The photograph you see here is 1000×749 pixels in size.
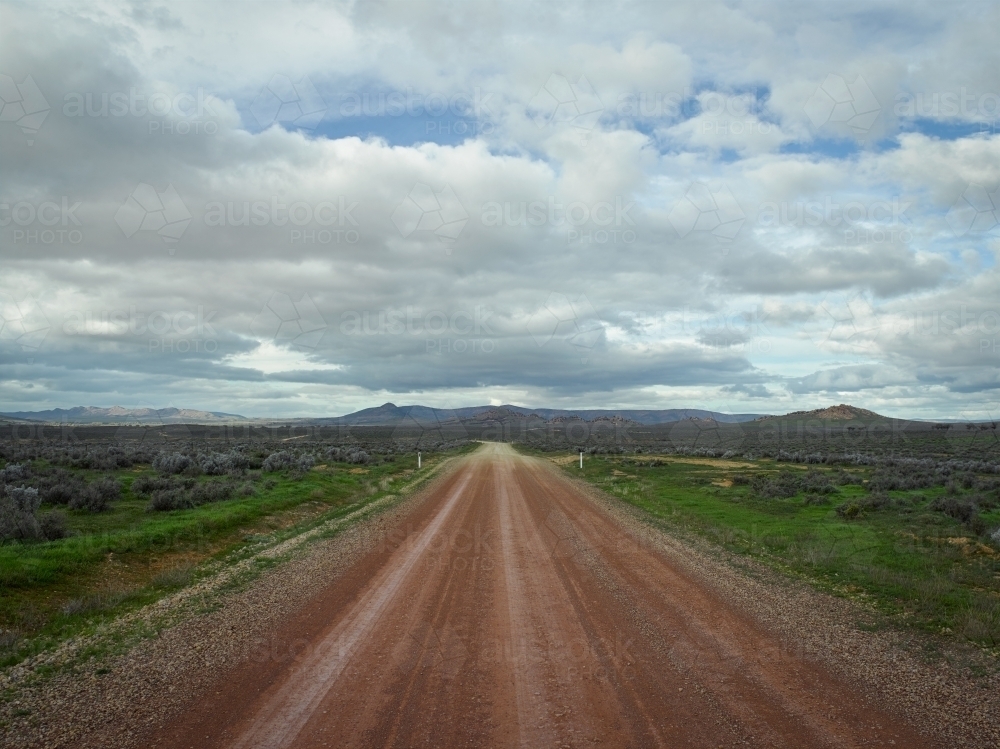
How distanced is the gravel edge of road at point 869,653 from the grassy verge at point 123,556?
9391 millimetres

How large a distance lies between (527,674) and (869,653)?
434 centimetres

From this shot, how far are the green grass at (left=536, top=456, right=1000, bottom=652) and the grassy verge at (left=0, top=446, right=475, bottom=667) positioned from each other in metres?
11.2

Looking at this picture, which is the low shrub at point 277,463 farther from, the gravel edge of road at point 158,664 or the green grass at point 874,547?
the gravel edge of road at point 158,664

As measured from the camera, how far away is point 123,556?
12844 mm

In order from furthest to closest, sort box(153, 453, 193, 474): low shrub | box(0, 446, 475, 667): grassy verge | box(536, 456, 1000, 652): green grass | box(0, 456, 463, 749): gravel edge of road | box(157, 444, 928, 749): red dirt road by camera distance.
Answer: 1. box(153, 453, 193, 474): low shrub
2. box(536, 456, 1000, 652): green grass
3. box(0, 446, 475, 667): grassy verge
4. box(0, 456, 463, 749): gravel edge of road
5. box(157, 444, 928, 749): red dirt road

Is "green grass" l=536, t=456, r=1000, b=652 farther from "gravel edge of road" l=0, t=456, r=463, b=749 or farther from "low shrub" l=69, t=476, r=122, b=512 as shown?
"low shrub" l=69, t=476, r=122, b=512

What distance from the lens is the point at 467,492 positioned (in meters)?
26.4

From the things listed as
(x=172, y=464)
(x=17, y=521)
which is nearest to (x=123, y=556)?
(x=17, y=521)

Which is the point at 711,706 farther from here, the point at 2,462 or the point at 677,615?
the point at 2,462

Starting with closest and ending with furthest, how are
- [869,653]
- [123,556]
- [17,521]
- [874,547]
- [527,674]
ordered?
[527,674]
[869,653]
[123,556]
[17,521]
[874,547]

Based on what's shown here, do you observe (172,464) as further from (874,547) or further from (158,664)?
(874,547)

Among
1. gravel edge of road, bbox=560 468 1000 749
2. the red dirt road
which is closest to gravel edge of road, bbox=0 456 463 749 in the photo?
the red dirt road

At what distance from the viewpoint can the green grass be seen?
372 inches

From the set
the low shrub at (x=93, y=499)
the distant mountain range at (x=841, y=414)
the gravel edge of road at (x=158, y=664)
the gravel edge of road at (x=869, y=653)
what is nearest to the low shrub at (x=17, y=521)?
the low shrub at (x=93, y=499)
